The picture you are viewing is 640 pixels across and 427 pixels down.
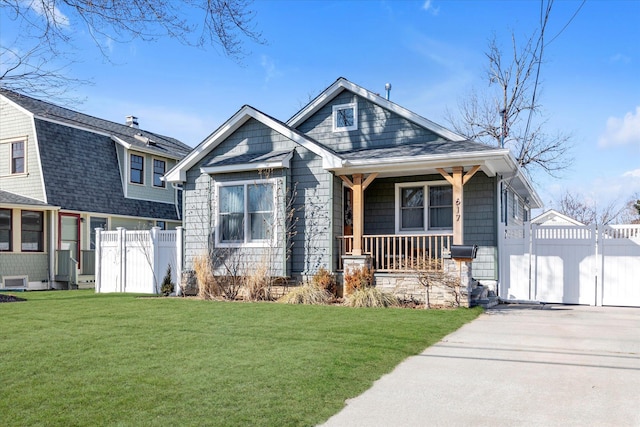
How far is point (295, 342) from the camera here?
642 centimetres

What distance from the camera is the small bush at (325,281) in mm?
11562

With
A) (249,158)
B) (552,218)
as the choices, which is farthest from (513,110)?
(249,158)

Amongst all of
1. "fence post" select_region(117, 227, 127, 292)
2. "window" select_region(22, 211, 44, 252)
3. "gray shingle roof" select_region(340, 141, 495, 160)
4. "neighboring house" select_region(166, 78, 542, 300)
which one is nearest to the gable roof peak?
"neighboring house" select_region(166, 78, 542, 300)

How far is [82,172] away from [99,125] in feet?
10.6

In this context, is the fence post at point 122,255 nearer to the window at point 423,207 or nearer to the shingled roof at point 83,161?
the shingled roof at point 83,161

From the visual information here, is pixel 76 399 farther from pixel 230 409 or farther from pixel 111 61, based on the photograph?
pixel 111 61

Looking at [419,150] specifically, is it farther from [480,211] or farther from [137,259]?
[137,259]

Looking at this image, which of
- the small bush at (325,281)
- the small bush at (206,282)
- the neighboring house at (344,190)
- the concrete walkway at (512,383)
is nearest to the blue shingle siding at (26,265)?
the neighboring house at (344,190)

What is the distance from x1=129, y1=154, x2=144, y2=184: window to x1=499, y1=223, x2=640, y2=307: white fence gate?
1490cm

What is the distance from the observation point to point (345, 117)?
14359mm

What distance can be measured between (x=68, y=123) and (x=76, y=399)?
17.3 metres

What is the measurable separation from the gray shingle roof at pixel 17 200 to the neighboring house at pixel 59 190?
0.03m

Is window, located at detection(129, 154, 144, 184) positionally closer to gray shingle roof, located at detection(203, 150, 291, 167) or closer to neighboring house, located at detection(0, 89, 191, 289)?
neighboring house, located at detection(0, 89, 191, 289)

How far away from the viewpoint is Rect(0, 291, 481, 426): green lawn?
3857 mm
